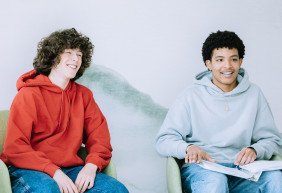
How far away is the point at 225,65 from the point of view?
2010 mm

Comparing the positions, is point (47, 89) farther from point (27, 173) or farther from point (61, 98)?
point (27, 173)

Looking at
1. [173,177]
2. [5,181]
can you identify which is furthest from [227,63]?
[5,181]

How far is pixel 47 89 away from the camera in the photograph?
1.86m

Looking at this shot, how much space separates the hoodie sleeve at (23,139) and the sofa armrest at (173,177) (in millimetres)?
436

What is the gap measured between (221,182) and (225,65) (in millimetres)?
560

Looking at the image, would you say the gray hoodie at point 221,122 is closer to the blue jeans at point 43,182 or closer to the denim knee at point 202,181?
the denim knee at point 202,181

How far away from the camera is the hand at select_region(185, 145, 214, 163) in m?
1.77

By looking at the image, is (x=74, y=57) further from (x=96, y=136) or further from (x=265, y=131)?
(x=265, y=131)

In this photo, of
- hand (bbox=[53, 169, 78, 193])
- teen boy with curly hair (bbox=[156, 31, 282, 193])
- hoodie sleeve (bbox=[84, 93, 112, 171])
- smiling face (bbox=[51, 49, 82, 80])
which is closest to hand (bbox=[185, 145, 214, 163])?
teen boy with curly hair (bbox=[156, 31, 282, 193])

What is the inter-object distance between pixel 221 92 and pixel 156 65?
554 millimetres

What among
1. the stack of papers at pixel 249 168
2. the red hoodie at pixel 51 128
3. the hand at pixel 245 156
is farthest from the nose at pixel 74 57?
the hand at pixel 245 156

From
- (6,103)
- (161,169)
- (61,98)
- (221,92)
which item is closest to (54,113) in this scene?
(61,98)

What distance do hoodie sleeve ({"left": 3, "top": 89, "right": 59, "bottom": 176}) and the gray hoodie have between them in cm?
52

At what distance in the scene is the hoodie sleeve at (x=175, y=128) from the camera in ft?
6.25
